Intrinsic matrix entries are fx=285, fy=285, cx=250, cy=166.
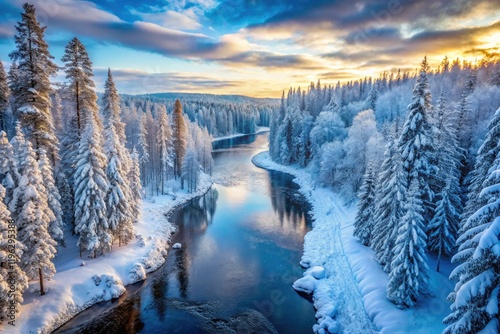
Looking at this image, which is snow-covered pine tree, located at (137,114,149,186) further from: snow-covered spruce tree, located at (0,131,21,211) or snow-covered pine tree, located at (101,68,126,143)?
snow-covered spruce tree, located at (0,131,21,211)

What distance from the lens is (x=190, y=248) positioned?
33969 mm

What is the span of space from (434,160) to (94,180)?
31.7 m

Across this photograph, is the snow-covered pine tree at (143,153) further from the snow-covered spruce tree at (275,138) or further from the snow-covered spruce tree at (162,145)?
the snow-covered spruce tree at (275,138)

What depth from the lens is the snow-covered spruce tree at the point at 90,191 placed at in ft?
86.4

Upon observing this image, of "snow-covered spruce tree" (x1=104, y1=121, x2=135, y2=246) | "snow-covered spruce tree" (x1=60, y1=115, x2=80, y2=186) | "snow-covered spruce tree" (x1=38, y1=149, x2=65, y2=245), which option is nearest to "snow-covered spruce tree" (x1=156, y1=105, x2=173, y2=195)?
"snow-covered spruce tree" (x1=60, y1=115, x2=80, y2=186)

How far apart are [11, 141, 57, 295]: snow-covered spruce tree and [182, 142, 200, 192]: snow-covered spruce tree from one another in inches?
1333

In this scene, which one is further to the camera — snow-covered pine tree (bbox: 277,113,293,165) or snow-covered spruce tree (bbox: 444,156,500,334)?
snow-covered pine tree (bbox: 277,113,293,165)

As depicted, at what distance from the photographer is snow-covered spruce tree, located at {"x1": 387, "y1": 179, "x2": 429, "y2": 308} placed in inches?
797

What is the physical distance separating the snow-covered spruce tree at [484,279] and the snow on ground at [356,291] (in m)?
10.7

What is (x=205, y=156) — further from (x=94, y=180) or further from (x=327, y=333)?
(x=327, y=333)

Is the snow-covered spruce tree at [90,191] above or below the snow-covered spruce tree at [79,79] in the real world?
below

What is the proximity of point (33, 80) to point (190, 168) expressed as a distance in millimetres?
33780

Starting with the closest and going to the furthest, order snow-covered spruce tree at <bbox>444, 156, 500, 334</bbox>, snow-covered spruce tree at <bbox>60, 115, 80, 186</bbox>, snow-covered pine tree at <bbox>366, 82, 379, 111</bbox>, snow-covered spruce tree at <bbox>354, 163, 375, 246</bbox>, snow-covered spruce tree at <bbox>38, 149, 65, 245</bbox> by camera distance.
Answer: snow-covered spruce tree at <bbox>444, 156, 500, 334</bbox>
snow-covered spruce tree at <bbox>38, 149, 65, 245</bbox>
snow-covered spruce tree at <bbox>60, 115, 80, 186</bbox>
snow-covered spruce tree at <bbox>354, 163, 375, 246</bbox>
snow-covered pine tree at <bbox>366, 82, 379, 111</bbox>

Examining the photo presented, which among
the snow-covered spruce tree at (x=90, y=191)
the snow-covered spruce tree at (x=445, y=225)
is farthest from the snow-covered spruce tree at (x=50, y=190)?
the snow-covered spruce tree at (x=445, y=225)
